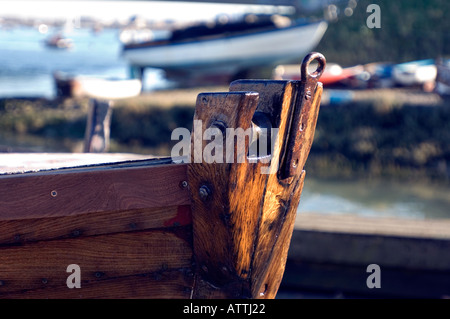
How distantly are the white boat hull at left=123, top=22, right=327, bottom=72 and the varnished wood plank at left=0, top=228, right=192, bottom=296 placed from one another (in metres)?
15.9

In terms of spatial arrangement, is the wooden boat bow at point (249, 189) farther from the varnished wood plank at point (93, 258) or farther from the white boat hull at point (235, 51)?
the white boat hull at point (235, 51)

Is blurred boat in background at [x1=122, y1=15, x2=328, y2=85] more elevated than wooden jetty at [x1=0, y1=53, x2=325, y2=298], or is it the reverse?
blurred boat in background at [x1=122, y1=15, x2=328, y2=85]

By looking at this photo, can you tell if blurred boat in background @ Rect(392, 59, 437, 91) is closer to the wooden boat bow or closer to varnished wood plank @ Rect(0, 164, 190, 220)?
the wooden boat bow

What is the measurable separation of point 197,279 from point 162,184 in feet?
1.39

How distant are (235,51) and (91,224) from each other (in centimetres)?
1670

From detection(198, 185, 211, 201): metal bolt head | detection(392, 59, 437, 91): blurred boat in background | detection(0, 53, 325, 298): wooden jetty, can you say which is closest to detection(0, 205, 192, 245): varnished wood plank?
detection(0, 53, 325, 298): wooden jetty

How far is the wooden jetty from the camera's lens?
188 cm

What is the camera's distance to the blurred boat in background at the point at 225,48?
17656 mm

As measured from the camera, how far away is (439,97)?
12.4m

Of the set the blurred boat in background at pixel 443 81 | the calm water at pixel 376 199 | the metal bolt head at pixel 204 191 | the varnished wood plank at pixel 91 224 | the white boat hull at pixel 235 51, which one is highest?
the white boat hull at pixel 235 51

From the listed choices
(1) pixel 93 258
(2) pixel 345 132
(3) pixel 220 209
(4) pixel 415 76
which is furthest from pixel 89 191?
(4) pixel 415 76

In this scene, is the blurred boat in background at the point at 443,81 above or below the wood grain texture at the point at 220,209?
above

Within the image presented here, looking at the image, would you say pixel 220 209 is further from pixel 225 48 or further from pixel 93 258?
pixel 225 48

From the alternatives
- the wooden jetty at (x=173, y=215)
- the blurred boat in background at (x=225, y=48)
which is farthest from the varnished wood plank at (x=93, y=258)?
the blurred boat in background at (x=225, y=48)
